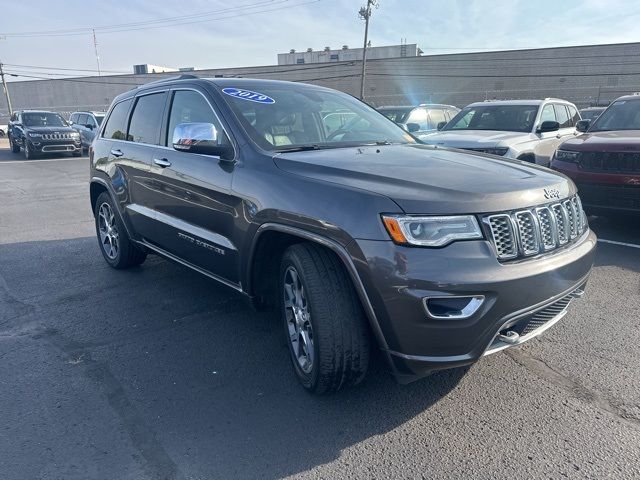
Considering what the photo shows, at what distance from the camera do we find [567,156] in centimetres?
641

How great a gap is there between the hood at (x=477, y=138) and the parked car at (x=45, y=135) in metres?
16.3

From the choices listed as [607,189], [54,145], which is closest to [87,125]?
[54,145]

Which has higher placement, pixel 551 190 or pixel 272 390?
pixel 551 190

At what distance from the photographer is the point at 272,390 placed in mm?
2998

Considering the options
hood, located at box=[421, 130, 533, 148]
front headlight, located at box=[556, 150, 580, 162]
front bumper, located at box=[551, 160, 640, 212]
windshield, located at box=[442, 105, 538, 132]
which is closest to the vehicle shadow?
front bumper, located at box=[551, 160, 640, 212]

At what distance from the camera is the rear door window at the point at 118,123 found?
4.96 meters

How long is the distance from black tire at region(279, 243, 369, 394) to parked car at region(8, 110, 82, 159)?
779 inches

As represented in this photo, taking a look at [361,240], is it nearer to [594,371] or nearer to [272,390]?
[272,390]

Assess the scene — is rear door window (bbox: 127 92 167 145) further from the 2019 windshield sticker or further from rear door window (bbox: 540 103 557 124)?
rear door window (bbox: 540 103 557 124)

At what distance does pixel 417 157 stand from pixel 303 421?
178 centimetres

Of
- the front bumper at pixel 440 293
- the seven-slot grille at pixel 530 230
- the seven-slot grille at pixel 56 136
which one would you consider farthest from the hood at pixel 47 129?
the seven-slot grille at pixel 530 230

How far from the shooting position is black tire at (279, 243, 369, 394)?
2.57m

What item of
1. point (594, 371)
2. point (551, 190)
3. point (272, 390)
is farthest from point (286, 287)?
point (594, 371)

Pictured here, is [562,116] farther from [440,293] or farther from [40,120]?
[40,120]
